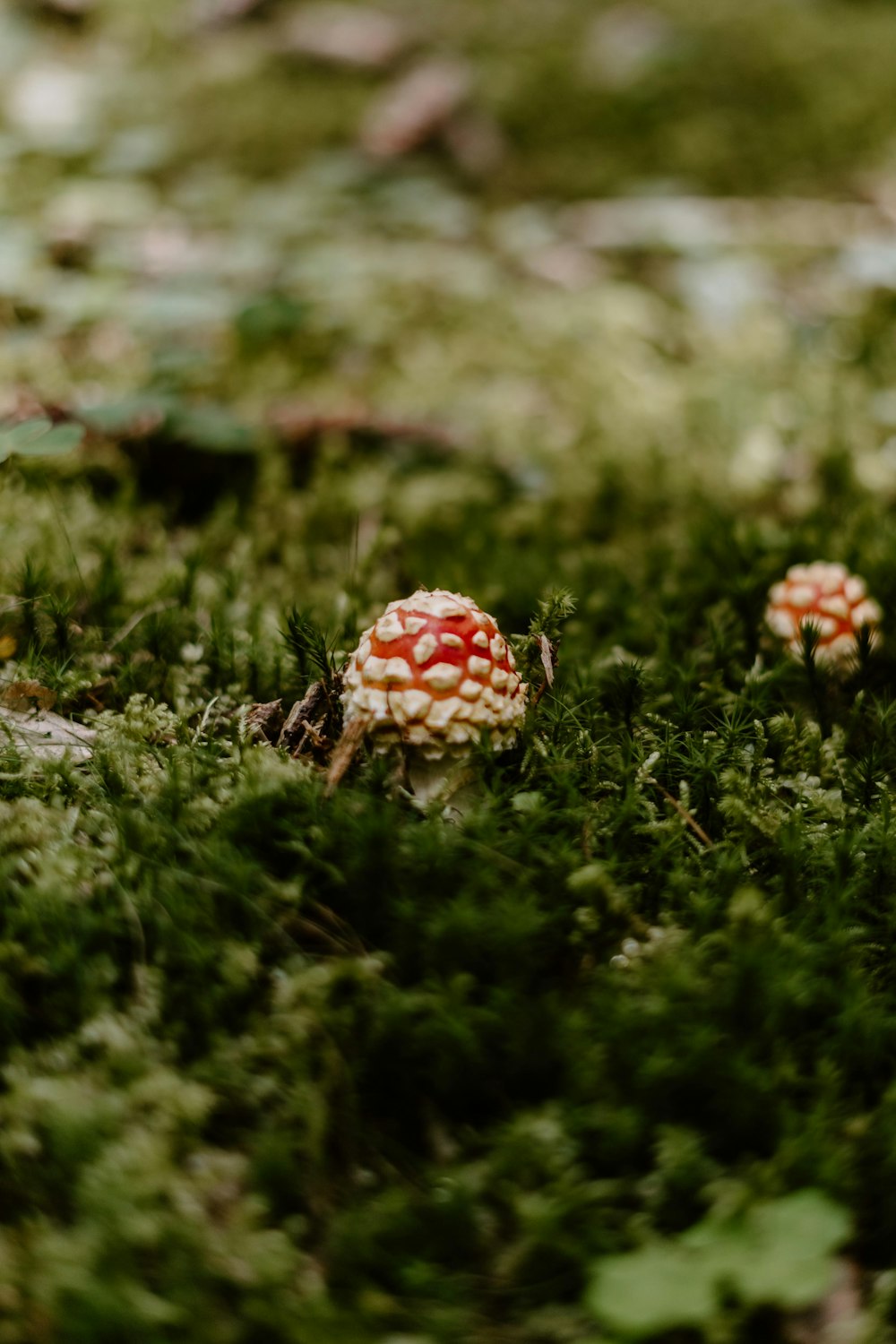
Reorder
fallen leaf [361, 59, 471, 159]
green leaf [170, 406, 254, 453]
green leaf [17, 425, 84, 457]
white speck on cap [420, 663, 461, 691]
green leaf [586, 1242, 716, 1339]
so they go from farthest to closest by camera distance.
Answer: fallen leaf [361, 59, 471, 159]
green leaf [170, 406, 254, 453]
green leaf [17, 425, 84, 457]
white speck on cap [420, 663, 461, 691]
green leaf [586, 1242, 716, 1339]

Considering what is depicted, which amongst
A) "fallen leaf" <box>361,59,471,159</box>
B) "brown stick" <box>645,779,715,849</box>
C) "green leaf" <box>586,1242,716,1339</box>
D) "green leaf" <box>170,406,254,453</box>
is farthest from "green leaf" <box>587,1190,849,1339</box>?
"fallen leaf" <box>361,59,471,159</box>

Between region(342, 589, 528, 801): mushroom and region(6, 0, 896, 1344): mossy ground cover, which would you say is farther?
region(342, 589, 528, 801): mushroom

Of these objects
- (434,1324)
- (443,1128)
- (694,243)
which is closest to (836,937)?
(443,1128)

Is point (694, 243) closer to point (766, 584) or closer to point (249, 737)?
point (766, 584)

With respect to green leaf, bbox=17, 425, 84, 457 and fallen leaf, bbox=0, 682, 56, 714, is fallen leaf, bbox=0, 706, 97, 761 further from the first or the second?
green leaf, bbox=17, 425, 84, 457

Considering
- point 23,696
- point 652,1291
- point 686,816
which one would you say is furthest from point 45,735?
point 652,1291
